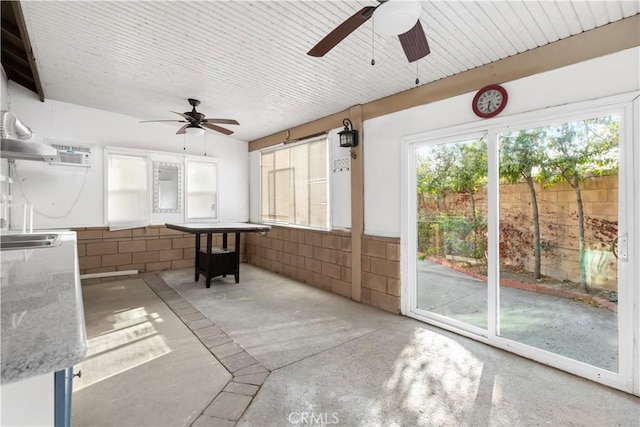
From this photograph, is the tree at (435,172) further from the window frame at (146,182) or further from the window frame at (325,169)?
the window frame at (146,182)

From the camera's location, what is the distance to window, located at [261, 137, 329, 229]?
4.79 meters

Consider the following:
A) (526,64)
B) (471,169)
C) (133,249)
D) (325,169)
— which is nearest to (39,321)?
(471,169)

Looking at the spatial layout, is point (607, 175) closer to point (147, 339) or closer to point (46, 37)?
point (147, 339)

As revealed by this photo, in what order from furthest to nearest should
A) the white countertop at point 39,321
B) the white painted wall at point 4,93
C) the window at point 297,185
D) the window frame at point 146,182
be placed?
the window frame at point 146,182, the window at point 297,185, the white painted wall at point 4,93, the white countertop at point 39,321

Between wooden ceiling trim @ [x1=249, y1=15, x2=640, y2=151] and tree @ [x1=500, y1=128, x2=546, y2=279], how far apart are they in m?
0.53

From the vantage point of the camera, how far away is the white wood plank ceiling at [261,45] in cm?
221

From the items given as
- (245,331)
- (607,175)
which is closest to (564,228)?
(607,175)

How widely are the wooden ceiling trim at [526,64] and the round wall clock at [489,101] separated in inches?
3.3

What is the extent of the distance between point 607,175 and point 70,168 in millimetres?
6648

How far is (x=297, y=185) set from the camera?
5.34 metres

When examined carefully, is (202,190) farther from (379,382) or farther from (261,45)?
(379,382)

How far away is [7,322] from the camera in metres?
0.76

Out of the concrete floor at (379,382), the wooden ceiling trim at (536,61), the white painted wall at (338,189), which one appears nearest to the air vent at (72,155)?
the concrete floor at (379,382)

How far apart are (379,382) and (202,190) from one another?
5.12 m
